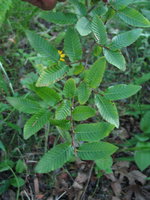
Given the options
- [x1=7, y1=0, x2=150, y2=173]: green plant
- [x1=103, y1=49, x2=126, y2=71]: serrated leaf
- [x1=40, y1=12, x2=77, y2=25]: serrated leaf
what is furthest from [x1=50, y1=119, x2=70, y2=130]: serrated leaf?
[x1=40, y1=12, x2=77, y2=25]: serrated leaf

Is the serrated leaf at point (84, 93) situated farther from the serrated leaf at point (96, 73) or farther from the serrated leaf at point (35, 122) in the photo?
the serrated leaf at point (35, 122)

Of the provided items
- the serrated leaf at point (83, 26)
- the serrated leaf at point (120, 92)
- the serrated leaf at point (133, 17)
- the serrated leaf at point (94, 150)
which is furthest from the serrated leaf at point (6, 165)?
the serrated leaf at point (133, 17)

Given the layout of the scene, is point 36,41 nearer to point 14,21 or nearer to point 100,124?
point 100,124

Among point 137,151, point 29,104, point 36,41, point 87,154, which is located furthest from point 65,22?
point 137,151

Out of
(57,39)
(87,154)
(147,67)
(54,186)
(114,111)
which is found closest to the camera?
(114,111)

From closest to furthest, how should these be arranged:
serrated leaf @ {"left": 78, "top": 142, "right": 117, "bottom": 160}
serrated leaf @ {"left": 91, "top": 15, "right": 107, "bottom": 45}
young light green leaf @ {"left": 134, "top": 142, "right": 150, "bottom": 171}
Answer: serrated leaf @ {"left": 91, "top": 15, "right": 107, "bottom": 45} < serrated leaf @ {"left": 78, "top": 142, "right": 117, "bottom": 160} < young light green leaf @ {"left": 134, "top": 142, "right": 150, "bottom": 171}

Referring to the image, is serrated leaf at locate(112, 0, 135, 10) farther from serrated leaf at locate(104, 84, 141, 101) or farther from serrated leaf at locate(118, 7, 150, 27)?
serrated leaf at locate(104, 84, 141, 101)
